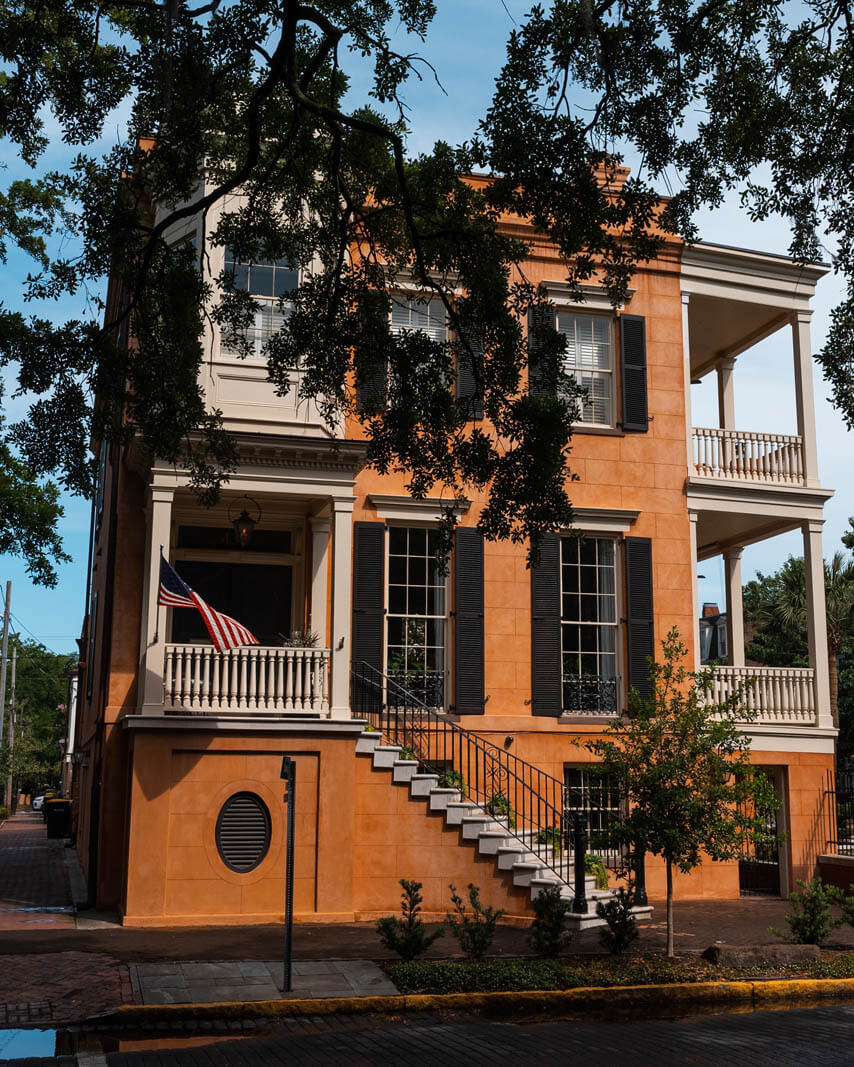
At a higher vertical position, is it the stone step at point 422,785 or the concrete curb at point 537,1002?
the stone step at point 422,785

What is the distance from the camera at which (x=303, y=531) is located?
18469 millimetres

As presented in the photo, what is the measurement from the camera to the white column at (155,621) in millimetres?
15125

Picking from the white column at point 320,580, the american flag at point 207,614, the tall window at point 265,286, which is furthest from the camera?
the white column at point 320,580

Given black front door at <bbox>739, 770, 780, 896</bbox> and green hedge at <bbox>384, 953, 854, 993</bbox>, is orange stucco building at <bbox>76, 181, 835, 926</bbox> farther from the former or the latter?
green hedge at <bbox>384, 953, 854, 993</bbox>

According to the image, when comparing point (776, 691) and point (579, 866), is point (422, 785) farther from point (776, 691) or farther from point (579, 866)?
point (776, 691)

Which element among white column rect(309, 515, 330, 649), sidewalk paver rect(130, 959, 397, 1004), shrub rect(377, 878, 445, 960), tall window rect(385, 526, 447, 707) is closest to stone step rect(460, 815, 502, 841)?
tall window rect(385, 526, 447, 707)

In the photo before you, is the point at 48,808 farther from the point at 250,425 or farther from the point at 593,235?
the point at 593,235

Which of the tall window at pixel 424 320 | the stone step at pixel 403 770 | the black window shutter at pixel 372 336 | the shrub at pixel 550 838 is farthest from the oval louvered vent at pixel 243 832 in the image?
the tall window at pixel 424 320

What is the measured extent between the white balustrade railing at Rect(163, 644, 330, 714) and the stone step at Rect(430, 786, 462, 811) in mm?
1848

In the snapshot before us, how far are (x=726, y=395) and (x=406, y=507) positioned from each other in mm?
7746

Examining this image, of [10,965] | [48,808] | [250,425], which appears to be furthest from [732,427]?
[48,808]

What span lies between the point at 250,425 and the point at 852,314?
827 cm

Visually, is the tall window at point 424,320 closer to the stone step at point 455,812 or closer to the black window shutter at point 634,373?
the black window shutter at point 634,373

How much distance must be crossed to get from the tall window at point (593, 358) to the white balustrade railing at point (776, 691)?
4.84 meters
